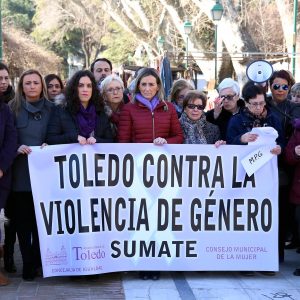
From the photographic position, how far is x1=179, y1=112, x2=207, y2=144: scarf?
5.70m

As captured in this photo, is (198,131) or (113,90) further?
(113,90)

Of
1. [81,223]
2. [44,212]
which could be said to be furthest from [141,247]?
[44,212]

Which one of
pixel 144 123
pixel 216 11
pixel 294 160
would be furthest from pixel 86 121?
pixel 216 11

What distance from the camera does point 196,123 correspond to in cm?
573

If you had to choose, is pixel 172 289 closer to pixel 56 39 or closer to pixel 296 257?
pixel 296 257

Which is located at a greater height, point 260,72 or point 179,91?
point 260,72

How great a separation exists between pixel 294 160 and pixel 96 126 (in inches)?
69.2

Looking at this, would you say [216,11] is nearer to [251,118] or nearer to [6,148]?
[251,118]

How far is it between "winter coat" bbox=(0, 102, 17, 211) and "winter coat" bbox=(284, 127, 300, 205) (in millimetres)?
2373

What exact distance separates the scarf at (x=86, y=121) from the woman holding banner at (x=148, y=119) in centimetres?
26

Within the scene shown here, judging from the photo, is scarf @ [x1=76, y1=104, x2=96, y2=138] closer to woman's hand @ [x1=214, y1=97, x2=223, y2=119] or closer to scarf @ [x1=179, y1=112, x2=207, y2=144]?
scarf @ [x1=179, y1=112, x2=207, y2=144]

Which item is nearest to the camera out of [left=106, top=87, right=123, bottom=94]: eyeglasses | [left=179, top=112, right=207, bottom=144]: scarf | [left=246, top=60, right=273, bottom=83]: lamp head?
[left=179, top=112, right=207, bottom=144]: scarf

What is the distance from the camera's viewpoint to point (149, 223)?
5.41 m

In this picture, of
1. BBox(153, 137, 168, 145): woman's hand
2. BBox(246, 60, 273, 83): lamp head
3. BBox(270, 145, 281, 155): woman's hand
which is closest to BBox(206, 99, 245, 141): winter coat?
BBox(246, 60, 273, 83): lamp head
